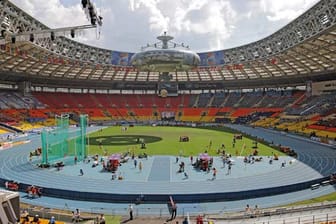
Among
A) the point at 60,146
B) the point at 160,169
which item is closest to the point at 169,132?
the point at 60,146

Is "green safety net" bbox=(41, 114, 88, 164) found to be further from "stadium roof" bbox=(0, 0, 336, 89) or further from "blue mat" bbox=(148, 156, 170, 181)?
"stadium roof" bbox=(0, 0, 336, 89)

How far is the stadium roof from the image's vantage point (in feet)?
126

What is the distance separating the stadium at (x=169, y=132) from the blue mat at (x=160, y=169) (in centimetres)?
19

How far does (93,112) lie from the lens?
85.4m

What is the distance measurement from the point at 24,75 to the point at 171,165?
55210 millimetres

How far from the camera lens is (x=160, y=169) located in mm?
29312

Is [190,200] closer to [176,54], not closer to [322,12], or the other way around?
[322,12]

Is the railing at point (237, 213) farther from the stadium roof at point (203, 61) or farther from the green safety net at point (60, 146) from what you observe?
the stadium roof at point (203, 61)

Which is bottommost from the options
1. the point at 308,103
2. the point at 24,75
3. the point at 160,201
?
the point at 160,201

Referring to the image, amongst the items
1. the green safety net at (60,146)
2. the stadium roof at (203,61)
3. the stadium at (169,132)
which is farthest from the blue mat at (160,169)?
the stadium roof at (203,61)

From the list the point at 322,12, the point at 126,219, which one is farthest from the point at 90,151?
the point at 322,12

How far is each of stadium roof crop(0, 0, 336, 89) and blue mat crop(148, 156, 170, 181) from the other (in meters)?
14.2

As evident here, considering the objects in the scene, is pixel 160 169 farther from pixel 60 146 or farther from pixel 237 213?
pixel 237 213

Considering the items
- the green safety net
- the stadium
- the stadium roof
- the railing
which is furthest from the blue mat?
the stadium roof
